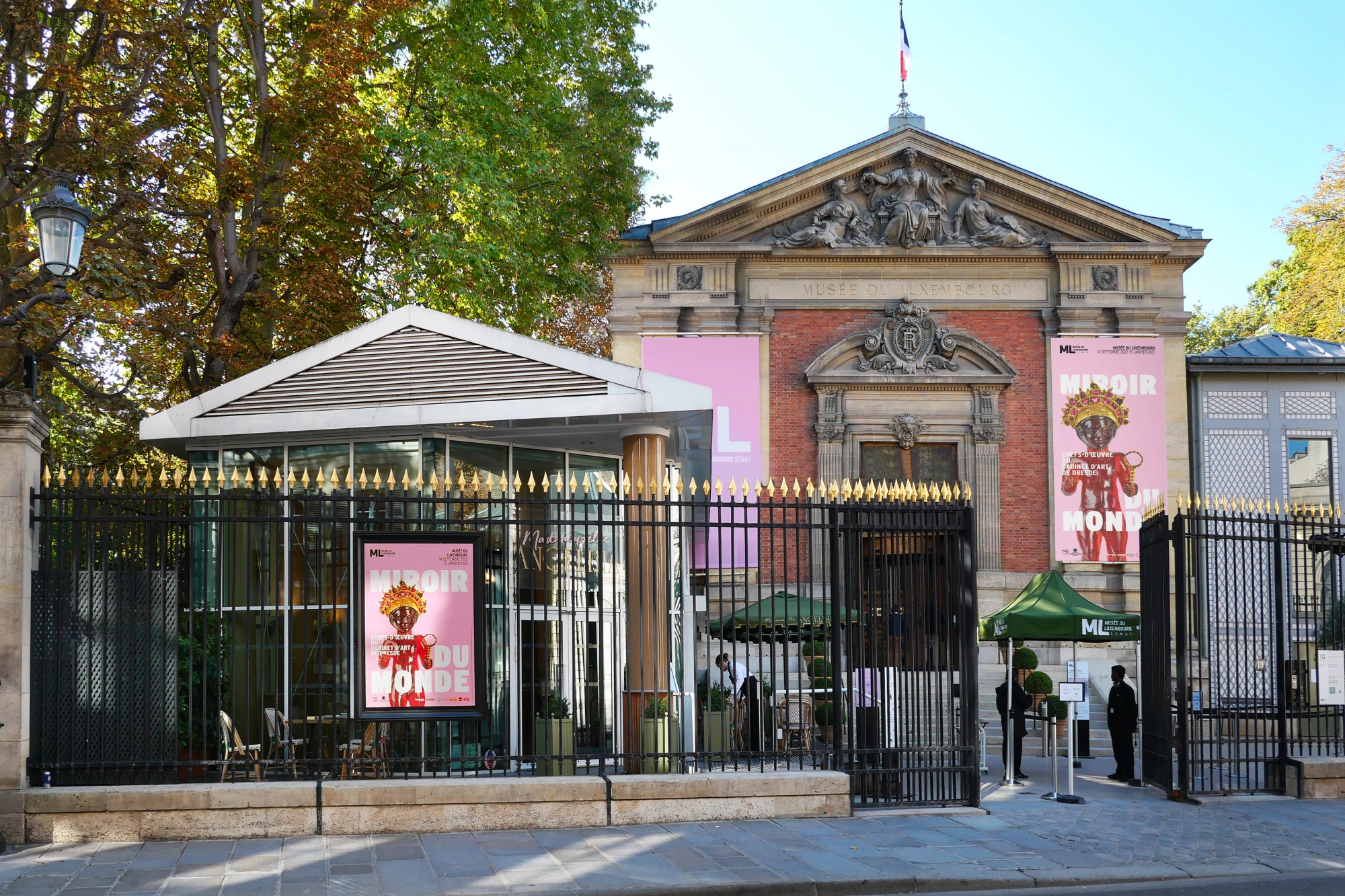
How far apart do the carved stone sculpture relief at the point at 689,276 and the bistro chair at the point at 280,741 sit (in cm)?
1666

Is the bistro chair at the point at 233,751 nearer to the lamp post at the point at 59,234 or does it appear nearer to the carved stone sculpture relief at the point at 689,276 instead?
the lamp post at the point at 59,234

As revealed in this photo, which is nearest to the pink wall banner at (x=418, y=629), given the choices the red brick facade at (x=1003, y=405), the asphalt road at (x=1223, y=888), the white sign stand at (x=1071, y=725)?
the asphalt road at (x=1223, y=888)

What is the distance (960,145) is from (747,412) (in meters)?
7.56

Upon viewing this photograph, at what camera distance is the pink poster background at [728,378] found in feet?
88.8

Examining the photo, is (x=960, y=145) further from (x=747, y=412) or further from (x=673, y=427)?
Answer: (x=673, y=427)

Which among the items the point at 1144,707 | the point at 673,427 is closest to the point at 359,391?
the point at 673,427

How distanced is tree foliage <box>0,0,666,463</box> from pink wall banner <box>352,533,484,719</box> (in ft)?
19.7

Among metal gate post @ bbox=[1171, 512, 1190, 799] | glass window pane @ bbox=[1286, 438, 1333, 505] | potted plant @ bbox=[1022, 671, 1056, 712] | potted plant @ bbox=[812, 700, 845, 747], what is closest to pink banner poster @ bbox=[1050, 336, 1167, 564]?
glass window pane @ bbox=[1286, 438, 1333, 505]

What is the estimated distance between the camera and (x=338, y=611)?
1321 centimetres

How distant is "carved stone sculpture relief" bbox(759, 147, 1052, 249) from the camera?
27.7 meters

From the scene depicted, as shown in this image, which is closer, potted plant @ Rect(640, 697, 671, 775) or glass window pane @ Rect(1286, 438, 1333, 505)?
potted plant @ Rect(640, 697, 671, 775)

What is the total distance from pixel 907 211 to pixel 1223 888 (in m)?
20.3

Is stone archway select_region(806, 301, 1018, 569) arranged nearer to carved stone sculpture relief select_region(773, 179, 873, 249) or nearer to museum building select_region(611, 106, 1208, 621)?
museum building select_region(611, 106, 1208, 621)

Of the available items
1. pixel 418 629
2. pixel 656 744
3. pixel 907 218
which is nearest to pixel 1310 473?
pixel 907 218
